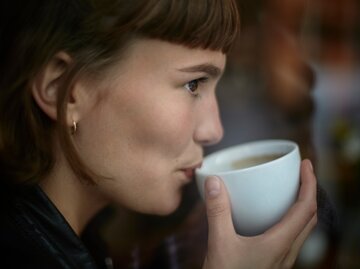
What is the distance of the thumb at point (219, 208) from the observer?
61 centimetres

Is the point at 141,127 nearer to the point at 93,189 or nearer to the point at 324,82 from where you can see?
the point at 93,189

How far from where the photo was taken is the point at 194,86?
2.14 feet

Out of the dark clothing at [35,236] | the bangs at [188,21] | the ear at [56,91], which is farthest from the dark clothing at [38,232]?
the bangs at [188,21]

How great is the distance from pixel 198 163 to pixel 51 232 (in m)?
0.21

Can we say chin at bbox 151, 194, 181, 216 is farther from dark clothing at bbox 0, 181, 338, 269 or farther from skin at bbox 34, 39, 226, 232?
dark clothing at bbox 0, 181, 338, 269

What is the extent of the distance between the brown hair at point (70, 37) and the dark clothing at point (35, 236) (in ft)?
0.10

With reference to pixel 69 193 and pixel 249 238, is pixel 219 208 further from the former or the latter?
pixel 69 193

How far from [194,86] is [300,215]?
210 millimetres

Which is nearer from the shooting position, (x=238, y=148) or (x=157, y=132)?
(x=157, y=132)

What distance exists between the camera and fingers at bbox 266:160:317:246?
615mm

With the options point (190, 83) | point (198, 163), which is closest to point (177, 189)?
point (198, 163)

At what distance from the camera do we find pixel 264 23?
0.66 m

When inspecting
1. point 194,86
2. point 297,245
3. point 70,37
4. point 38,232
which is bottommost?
point 297,245

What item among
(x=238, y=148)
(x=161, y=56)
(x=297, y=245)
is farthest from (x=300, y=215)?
(x=161, y=56)
